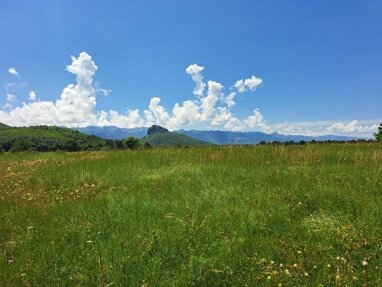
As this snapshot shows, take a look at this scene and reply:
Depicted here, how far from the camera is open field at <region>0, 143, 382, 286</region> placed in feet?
15.1

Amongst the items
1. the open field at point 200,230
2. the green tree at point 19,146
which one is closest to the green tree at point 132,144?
the green tree at point 19,146

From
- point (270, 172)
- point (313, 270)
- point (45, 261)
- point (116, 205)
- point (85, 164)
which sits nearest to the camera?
point (313, 270)

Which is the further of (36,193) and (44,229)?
(36,193)

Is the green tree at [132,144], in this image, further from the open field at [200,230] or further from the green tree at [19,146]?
the open field at [200,230]

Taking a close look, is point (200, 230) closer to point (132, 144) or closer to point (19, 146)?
point (132, 144)

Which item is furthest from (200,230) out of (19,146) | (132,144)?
(19,146)

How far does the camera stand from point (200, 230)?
595 cm

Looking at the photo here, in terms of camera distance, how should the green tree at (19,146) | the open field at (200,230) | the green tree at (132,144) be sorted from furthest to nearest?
the green tree at (19,146)
the green tree at (132,144)
the open field at (200,230)

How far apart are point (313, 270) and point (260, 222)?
1.69 meters

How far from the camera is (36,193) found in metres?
8.89

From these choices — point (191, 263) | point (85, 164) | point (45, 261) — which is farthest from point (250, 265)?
point (85, 164)

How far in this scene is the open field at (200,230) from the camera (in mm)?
4605

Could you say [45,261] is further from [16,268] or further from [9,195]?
[9,195]

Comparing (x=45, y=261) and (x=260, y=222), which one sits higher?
(x=260, y=222)
